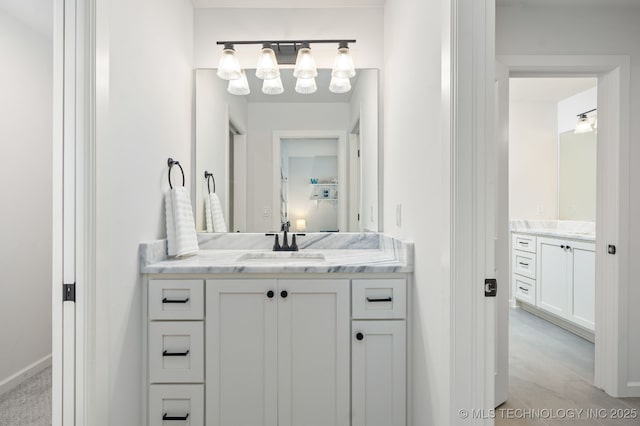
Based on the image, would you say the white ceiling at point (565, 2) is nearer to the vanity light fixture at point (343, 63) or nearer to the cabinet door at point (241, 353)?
the vanity light fixture at point (343, 63)

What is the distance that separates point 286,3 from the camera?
228 centimetres

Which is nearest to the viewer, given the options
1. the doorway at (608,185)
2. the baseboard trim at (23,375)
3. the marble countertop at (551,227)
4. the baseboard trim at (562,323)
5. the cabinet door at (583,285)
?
the baseboard trim at (23,375)

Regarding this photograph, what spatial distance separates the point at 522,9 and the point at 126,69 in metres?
2.33

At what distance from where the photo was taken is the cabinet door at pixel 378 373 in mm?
1680

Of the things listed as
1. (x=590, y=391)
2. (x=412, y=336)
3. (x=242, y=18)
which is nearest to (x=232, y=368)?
(x=412, y=336)

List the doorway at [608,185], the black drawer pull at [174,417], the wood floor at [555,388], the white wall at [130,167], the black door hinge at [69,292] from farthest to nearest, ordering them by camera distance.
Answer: the doorway at [608,185] < the wood floor at [555,388] < the black drawer pull at [174,417] < the white wall at [130,167] < the black door hinge at [69,292]

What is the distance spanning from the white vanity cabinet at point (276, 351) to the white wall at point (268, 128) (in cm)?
74

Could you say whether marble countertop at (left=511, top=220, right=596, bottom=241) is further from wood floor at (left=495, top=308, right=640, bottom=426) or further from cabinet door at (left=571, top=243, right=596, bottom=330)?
wood floor at (left=495, top=308, right=640, bottom=426)

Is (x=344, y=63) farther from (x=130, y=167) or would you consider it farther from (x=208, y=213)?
(x=130, y=167)

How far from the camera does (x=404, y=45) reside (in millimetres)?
1815

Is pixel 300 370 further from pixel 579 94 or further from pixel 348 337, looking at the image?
pixel 579 94

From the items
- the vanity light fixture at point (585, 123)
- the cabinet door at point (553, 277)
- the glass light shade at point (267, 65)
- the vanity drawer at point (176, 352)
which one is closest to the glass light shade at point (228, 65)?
the glass light shade at point (267, 65)

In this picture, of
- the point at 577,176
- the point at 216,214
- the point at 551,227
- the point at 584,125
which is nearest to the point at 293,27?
the point at 216,214

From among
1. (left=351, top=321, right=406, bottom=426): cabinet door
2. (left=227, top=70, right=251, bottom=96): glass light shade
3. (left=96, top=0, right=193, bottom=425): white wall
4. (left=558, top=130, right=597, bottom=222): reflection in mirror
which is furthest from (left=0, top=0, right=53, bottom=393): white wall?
(left=558, top=130, right=597, bottom=222): reflection in mirror
